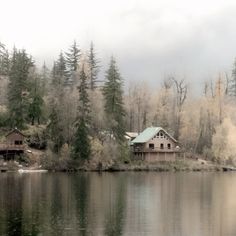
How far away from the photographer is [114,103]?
350 ft

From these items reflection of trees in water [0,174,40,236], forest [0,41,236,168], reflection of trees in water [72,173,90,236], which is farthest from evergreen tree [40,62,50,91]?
reflection of trees in water [0,174,40,236]

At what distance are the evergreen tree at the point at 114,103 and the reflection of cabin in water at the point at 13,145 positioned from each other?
1742 centimetres

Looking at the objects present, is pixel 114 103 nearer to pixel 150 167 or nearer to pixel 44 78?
pixel 150 167

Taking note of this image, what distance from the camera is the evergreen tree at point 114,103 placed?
103 m

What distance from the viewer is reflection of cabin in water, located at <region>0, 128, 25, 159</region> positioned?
9600cm

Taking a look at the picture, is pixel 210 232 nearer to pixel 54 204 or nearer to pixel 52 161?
pixel 54 204

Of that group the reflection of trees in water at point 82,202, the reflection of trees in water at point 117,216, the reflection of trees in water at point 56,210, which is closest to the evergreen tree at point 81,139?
the reflection of trees in water at point 82,202

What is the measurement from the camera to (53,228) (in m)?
35.3

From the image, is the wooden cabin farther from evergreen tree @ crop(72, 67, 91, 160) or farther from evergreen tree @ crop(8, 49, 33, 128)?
evergreen tree @ crop(8, 49, 33, 128)

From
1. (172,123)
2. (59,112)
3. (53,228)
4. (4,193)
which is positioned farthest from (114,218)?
(172,123)

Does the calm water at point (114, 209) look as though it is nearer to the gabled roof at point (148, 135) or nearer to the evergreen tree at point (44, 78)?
the gabled roof at point (148, 135)

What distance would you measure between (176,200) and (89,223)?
1711 centimetres

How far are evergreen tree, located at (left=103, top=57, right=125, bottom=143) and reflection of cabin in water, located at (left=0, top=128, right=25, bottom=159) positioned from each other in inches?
686

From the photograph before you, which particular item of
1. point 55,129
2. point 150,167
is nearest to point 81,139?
point 55,129
